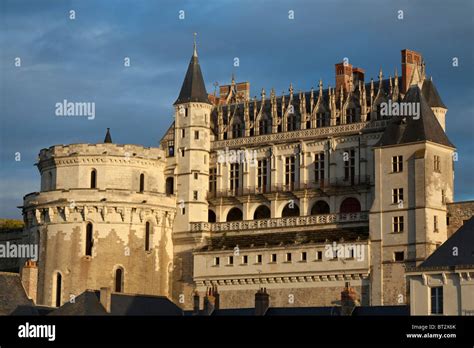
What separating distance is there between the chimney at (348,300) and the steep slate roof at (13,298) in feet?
49.0

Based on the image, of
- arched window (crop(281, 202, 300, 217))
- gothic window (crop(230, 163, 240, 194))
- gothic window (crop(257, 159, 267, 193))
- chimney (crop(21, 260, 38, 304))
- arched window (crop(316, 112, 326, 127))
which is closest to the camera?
chimney (crop(21, 260, 38, 304))

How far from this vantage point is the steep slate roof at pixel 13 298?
5881 cm

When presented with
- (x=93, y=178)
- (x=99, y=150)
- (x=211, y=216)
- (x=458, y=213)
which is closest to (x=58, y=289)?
(x=93, y=178)

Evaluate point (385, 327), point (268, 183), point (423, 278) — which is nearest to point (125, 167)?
point (268, 183)

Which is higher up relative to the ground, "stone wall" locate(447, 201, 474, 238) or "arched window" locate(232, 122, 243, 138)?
"arched window" locate(232, 122, 243, 138)

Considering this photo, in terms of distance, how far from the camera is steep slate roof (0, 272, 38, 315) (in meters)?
58.8

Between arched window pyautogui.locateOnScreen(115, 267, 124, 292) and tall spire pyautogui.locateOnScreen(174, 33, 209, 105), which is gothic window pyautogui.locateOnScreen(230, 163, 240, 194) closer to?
tall spire pyautogui.locateOnScreen(174, 33, 209, 105)

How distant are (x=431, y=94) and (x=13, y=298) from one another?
97.8ft

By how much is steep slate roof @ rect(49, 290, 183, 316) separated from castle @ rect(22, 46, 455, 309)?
950 centimetres

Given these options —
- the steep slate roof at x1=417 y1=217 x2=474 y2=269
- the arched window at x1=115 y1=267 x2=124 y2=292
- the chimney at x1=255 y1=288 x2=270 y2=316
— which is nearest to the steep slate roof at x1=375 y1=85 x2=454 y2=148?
the chimney at x1=255 y1=288 x2=270 y2=316

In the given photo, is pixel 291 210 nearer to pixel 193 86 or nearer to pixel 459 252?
pixel 193 86

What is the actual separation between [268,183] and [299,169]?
2.70 metres

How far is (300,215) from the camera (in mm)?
79188

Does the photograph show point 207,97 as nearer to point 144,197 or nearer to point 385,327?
point 144,197
